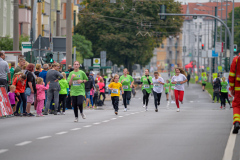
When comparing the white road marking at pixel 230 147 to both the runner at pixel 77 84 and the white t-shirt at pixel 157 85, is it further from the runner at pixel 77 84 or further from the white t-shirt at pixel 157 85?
the white t-shirt at pixel 157 85

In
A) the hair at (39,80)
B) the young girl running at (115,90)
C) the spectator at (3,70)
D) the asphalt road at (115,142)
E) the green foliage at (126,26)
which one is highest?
the green foliage at (126,26)

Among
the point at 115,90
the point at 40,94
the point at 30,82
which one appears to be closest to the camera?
the point at 30,82

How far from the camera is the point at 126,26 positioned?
72250 mm

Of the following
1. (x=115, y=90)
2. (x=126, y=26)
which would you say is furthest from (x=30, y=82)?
(x=126, y=26)

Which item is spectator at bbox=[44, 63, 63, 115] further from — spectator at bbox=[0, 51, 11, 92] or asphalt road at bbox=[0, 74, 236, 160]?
asphalt road at bbox=[0, 74, 236, 160]

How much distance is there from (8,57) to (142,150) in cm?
2092

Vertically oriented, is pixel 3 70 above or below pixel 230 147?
above

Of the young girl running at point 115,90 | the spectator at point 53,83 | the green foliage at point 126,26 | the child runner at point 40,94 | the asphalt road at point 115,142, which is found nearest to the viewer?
the asphalt road at point 115,142

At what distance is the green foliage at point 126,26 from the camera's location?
235 ft

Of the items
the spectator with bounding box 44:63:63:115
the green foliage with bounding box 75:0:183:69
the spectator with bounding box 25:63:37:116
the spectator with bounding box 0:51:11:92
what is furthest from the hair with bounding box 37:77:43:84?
the green foliage with bounding box 75:0:183:69

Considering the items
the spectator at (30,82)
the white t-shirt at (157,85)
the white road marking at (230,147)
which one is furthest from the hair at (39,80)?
the white road marking at (230,147)

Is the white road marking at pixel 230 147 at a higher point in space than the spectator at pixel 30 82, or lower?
lower

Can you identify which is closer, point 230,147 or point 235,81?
point 230,147

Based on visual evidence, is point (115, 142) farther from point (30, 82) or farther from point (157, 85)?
point (157, 85)
